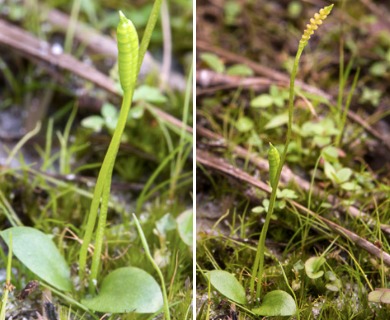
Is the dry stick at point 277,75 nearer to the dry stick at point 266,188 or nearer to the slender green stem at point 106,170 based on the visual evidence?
the dry stick at point 266,188

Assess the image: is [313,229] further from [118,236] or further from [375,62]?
[375,62]

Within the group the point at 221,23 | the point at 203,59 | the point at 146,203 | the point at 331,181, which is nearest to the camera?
the point at 331,181

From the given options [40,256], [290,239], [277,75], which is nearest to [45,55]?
[277,75]

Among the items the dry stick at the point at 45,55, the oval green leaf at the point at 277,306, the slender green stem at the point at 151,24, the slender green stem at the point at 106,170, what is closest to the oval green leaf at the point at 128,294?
the slender green stem at the point at 106,170

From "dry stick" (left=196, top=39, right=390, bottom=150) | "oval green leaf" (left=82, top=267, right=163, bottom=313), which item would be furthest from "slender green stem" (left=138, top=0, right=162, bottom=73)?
"dry stick" (left=196, top=39, right=390, bottom=150)

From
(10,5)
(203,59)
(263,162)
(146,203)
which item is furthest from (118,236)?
(10,5)
